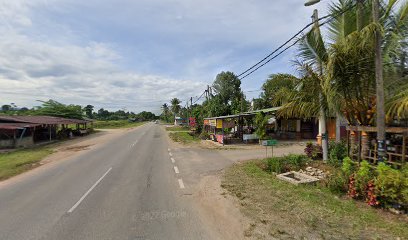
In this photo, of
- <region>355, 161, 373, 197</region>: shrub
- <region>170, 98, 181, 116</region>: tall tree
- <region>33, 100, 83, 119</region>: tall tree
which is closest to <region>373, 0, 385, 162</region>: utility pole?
<region>355, 161, 373, 197</region>: shrub

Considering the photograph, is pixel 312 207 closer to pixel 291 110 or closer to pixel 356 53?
pixel 356 53

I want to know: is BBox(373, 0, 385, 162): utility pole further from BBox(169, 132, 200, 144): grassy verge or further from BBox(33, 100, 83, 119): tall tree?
BBox(33, 100, 83, 119): tall tree

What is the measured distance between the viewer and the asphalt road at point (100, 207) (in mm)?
5887

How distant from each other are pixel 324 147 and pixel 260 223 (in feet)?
27.0

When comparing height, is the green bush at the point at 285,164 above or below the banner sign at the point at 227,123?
below

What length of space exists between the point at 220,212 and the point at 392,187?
13.2ft

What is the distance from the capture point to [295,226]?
5816 millimetres

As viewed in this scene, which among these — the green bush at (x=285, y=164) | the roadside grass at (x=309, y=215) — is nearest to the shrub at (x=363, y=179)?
the roadside grass at (x=309, y=215)

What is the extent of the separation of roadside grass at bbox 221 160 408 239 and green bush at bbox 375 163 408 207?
1.11 ft

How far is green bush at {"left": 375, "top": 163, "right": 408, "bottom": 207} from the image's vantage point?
21.0ft

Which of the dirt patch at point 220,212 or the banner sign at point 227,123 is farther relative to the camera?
the banner sign at point 227,123

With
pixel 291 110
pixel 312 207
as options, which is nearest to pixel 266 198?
pixel 312 207

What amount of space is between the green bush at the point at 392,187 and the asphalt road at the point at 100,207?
4.26 meters

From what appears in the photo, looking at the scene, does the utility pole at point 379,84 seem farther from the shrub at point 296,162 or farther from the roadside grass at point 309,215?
the shrub at point 296,162
